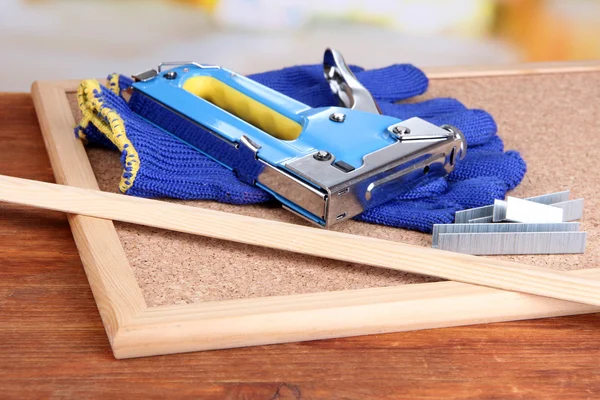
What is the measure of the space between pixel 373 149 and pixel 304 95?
0.58 feet

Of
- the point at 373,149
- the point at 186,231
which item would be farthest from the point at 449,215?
the point at 186,231

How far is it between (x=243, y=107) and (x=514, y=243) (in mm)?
251

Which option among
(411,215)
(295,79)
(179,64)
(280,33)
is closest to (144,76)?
(179,64)

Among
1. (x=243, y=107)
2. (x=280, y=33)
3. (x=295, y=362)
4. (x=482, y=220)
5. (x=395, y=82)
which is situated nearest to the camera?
(x=295, y=362)

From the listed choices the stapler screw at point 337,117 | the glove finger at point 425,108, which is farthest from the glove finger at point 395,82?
the stapler screw at point 337,117

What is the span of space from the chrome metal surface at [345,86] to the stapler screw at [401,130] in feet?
0.20

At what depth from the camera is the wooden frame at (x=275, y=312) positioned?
54cm

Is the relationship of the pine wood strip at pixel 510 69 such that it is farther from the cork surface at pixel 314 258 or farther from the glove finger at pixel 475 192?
the glove finger at pixel 475 192

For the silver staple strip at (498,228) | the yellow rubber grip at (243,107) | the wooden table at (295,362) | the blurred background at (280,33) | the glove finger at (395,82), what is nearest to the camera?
the wooden table at (295,362)

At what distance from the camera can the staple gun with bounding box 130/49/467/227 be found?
643mm

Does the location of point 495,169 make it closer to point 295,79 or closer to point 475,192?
point 475,192

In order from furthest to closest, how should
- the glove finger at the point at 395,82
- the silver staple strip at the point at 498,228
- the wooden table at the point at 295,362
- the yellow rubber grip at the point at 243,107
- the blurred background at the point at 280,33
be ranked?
the blurred background at the point at 280,33 → the glove finger at the point at 395,82 → the yellow rubber grip at the point at 243,107 → the silver staple strip at the point at 498,228 → the wooden table at the point at 295,362

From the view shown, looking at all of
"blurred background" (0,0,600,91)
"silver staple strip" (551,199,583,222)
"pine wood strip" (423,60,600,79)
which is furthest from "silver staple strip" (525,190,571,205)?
"blurred background" (0,0,600,91)

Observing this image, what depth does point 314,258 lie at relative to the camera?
0.62m
